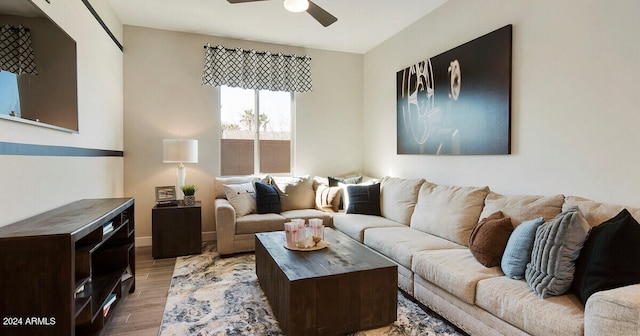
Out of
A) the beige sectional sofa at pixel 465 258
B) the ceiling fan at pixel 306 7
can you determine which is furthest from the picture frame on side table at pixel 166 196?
the ceiling fan at pixel 306 7

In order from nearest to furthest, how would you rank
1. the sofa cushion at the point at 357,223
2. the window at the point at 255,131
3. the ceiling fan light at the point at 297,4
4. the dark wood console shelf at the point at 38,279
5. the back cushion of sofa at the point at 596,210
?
the dark wood console shelf at the point at 38,279 < the back cushion of sofa at the point at 596,210 < the ceiling fan light at the point at 297,4 < the sofa cushion at the point at 357,223 < the window at the point at 255,131

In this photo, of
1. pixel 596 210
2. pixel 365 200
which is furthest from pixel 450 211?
pixel 365 200

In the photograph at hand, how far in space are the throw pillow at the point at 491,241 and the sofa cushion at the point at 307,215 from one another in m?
1.99

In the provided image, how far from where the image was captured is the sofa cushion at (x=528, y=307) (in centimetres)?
149

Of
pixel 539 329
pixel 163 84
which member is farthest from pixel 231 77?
pixel 539 329

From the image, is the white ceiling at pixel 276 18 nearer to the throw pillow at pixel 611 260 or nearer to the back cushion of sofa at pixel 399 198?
the back cushion of sofa at pixel 399 198

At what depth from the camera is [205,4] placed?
344 centimetres

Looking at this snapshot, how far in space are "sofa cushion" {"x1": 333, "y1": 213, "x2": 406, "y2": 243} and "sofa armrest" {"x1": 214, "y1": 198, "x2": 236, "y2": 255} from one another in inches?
47.7

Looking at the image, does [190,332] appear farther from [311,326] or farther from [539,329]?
[539,329]

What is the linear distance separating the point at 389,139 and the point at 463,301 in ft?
9.07

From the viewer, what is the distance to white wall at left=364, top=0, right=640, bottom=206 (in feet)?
6.59

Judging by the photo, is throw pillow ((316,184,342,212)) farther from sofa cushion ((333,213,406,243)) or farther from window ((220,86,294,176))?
window ((220,86,294,176))

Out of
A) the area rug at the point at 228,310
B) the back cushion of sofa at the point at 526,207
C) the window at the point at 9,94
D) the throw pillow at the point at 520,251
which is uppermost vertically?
the window at the point at 9,94

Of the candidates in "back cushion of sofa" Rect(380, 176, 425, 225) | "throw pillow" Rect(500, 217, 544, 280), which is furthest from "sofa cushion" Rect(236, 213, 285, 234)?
"throw pillow" Rect(500, 217, 544, 280)
